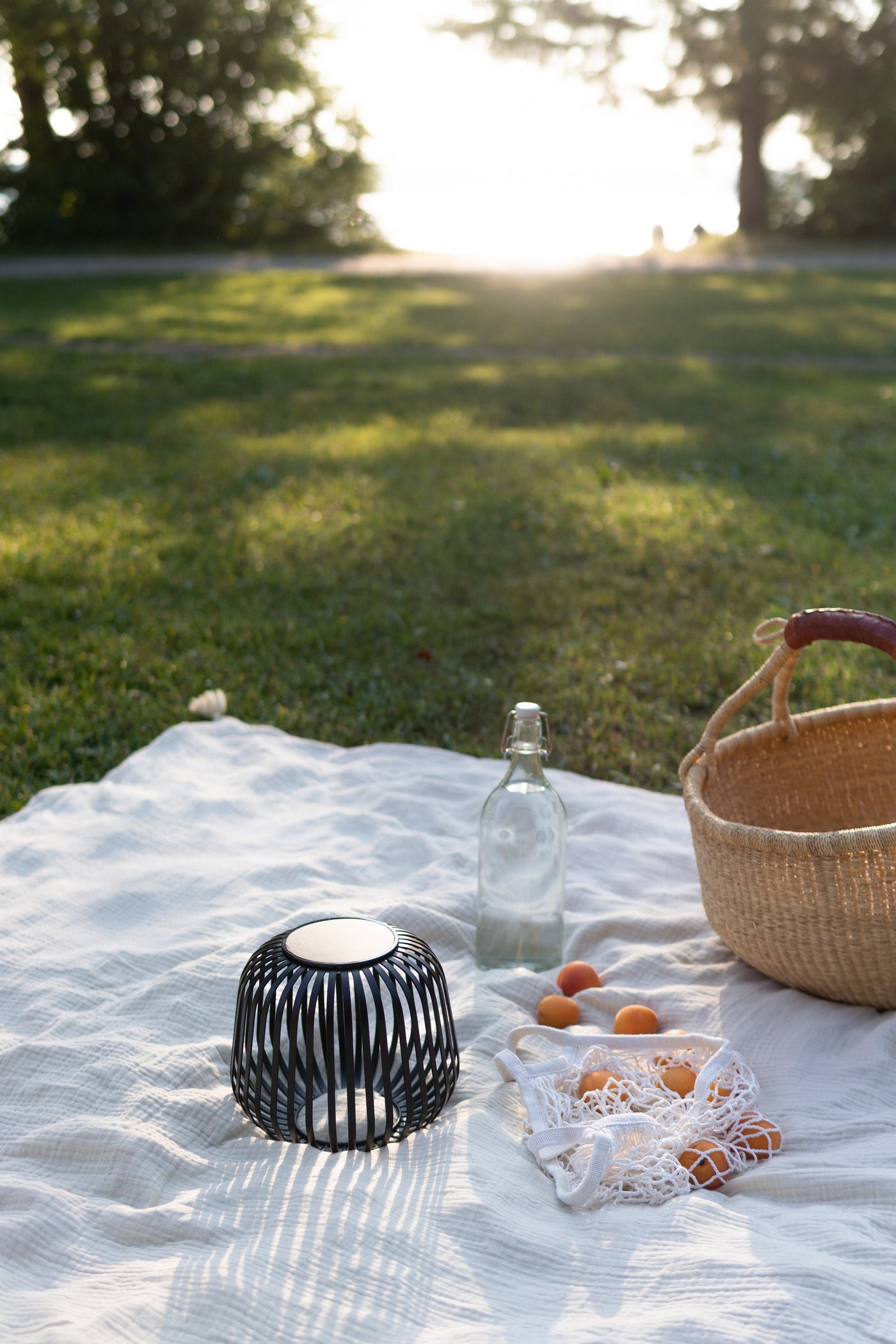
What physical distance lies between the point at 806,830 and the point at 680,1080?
1032mm

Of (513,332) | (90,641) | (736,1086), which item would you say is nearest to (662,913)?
(736,1086)

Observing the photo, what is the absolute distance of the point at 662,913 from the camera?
9.11 ft

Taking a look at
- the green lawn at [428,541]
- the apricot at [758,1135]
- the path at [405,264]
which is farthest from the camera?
the path at [405,264]

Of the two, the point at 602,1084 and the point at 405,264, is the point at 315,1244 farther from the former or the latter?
the point at 405,264

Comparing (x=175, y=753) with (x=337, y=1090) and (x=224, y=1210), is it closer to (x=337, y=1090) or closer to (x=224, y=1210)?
(x=337, y=1090)

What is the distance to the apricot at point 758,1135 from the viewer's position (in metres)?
1.95

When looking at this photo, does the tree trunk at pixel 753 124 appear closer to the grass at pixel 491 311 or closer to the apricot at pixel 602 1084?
the grass at pixel 491 311

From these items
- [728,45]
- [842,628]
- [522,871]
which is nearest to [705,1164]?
[522,871]

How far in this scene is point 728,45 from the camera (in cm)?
1905

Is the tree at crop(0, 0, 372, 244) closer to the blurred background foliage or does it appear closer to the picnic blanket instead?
the blurred background foliage

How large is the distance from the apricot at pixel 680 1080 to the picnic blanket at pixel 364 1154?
6.7 inches

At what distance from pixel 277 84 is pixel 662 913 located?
20.6 m

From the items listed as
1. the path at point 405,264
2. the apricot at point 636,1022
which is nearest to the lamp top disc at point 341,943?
the apricot at point 636,1022

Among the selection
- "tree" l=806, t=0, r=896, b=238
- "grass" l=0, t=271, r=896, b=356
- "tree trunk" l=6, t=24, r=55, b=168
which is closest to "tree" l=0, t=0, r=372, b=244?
"tree trunk" l=6, t=24, r=55, b=168
